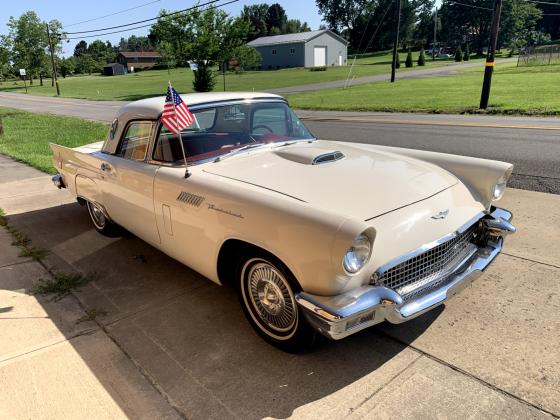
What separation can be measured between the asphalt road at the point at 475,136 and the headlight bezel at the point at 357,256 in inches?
189

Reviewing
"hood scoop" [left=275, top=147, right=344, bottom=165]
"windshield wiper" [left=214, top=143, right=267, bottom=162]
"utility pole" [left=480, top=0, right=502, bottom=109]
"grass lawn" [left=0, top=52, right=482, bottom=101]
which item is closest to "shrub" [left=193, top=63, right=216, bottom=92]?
"grass lawn" [left=0, top=52, right=482, bottom=101]

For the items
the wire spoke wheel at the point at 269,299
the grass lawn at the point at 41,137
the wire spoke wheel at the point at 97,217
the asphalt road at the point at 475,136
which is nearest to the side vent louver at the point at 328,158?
the wire spoke wheel at the point at 269,299

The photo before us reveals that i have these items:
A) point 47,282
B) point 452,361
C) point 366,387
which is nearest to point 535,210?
point 452,361

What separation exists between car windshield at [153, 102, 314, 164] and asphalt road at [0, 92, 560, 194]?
4.03m

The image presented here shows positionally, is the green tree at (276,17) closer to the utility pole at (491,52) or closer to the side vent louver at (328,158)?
the utility pole at (491,52)

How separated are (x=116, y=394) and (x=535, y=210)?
4889 millimetres

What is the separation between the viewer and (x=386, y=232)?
257cm

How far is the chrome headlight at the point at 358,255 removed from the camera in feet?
7.91

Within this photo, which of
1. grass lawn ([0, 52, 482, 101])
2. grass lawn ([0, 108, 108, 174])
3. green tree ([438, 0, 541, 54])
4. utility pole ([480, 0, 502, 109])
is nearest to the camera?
grass lawn ([0, 108, 108, 174])

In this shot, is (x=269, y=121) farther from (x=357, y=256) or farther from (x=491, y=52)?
(x=491, y=52)

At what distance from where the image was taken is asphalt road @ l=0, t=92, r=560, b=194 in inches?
284

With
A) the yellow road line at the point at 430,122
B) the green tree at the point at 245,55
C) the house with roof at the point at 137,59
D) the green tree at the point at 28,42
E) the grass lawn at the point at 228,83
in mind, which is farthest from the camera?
the house with roof at the point at 137,59

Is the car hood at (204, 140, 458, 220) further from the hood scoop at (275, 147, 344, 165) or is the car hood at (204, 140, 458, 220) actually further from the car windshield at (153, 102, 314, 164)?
the car windshield at (153, 102, 314, 164)

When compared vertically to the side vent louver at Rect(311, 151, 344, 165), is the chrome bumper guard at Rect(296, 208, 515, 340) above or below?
below
